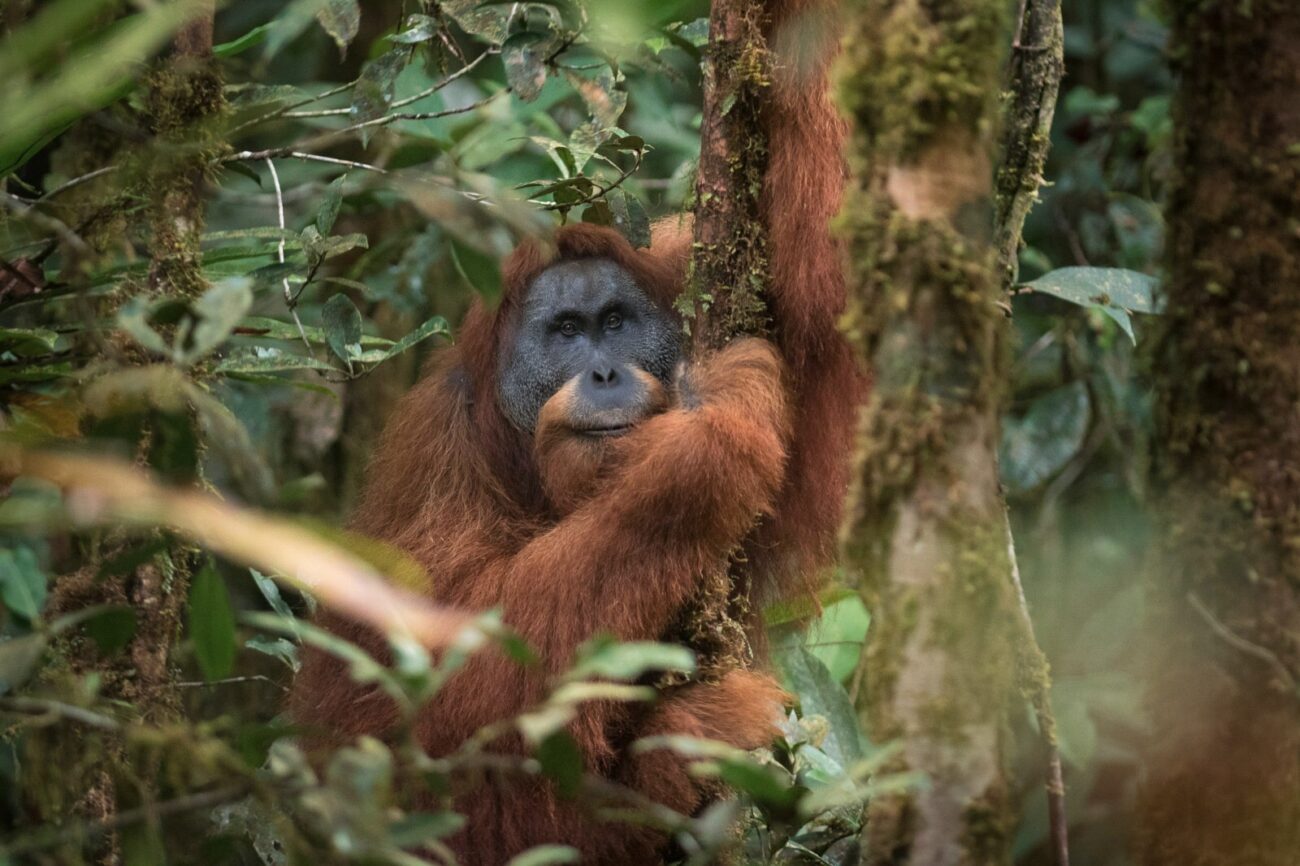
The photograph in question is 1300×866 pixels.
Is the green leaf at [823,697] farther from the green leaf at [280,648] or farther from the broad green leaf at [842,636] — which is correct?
the green leaf at [280,648]

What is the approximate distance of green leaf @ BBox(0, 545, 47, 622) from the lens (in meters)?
2.34

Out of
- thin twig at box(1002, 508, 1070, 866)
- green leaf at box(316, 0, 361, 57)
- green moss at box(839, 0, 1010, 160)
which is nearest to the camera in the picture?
green moss at box(839, 0, 1010, 160)

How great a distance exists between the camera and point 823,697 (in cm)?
373

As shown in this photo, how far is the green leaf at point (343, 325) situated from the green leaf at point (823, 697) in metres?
1.46

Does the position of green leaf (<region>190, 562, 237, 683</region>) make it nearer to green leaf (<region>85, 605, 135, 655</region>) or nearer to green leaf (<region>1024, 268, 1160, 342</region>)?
green leaf (<region>85, 605, 135, 655</region>)

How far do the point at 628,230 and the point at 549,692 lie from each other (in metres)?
1.19

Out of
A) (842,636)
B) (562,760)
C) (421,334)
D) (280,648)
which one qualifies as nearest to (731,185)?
(421,334)

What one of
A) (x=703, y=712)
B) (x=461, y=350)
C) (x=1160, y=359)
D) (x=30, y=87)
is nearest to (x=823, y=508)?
(x=703, y=712)

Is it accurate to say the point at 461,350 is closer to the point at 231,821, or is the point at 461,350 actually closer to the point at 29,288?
the point at 29,288

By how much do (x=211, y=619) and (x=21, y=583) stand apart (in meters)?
0.36

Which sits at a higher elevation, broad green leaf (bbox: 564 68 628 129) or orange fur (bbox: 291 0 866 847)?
broad green leaf (bbox: 564 68 628 129)

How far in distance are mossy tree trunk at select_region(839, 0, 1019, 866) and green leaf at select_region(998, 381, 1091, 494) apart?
3.69m

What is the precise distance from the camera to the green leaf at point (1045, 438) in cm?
551

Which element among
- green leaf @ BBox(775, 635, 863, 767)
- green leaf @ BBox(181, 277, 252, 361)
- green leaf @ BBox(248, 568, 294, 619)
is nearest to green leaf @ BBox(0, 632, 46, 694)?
green leaf @ BBox(181, 277, 252, 361)
